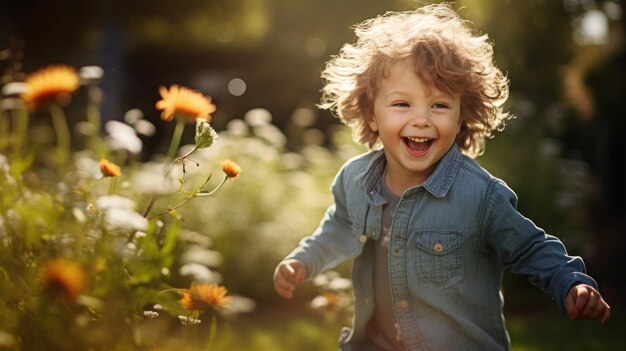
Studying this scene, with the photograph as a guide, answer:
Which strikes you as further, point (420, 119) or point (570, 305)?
point (420, 119)

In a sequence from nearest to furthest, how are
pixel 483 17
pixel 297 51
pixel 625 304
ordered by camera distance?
pixel 625 304 < pixel 483 17 < pixel 297 51

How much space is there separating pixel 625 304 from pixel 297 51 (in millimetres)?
11895

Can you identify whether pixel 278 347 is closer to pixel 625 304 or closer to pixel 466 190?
pixel 466 190

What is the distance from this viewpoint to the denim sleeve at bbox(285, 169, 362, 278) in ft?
8.34

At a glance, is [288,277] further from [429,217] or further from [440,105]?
[440,105]

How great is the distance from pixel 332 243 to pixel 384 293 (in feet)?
0.99

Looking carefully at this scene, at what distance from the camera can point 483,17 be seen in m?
7.94

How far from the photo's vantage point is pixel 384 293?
242 centimetres

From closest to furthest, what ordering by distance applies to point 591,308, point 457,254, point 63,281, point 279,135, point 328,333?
point 63,281
point 591,308
point 457,254
point 328,333
point 279,135

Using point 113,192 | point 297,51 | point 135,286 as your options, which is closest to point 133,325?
point 135,286

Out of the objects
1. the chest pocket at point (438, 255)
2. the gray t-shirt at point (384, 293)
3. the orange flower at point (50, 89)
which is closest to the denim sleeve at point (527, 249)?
the chest pocket at point (438, 255)

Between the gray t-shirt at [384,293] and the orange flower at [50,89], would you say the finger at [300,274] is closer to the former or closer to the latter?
the gray t-shirt at [384,293]

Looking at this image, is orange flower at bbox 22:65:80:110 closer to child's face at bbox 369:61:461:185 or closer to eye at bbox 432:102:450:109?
child's face at bbox 369:61:461:185

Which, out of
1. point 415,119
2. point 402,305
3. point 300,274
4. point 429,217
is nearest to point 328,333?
point 300,274
